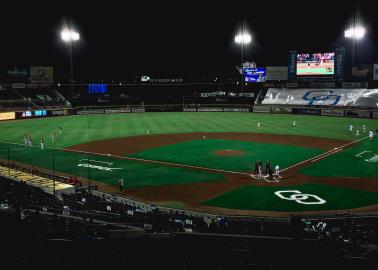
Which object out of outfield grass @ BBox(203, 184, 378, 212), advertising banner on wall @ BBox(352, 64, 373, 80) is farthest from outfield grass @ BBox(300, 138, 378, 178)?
advertising banner on wall @ BBox(352, 64, 373, 80)

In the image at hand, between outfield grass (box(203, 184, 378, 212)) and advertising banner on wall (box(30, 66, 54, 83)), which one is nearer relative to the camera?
outfield grass (box(203, 184, 378, 212))

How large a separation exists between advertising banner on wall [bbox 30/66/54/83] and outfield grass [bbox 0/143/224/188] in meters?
45.4

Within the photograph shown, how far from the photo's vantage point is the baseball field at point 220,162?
22266 mm

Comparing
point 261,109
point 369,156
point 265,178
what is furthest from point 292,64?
point 265,178

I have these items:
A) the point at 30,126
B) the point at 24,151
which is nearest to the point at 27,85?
the point at 30,126

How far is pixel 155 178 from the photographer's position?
27.3 meters

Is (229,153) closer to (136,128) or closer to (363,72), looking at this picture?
(136,128)

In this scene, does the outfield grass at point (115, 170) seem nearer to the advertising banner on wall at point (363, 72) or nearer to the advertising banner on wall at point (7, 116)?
the advertising banner on wall at point (7, 116)

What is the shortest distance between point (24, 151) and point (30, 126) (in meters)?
20.5

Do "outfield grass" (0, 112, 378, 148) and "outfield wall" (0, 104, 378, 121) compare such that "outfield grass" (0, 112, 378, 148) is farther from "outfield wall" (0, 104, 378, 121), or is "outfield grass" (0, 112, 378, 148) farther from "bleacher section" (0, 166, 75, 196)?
"bleacher section" (0, 166, 75, 196)

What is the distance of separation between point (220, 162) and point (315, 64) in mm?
47211

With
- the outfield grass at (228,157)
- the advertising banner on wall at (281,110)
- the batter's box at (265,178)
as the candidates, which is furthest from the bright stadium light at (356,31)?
the batter's box at (265,178)

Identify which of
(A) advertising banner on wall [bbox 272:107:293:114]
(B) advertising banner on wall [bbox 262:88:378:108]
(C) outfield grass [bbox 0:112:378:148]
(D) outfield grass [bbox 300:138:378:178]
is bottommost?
(D) outfield grass [bbox 300:138:378:178]

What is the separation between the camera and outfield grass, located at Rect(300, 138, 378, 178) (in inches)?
1097
